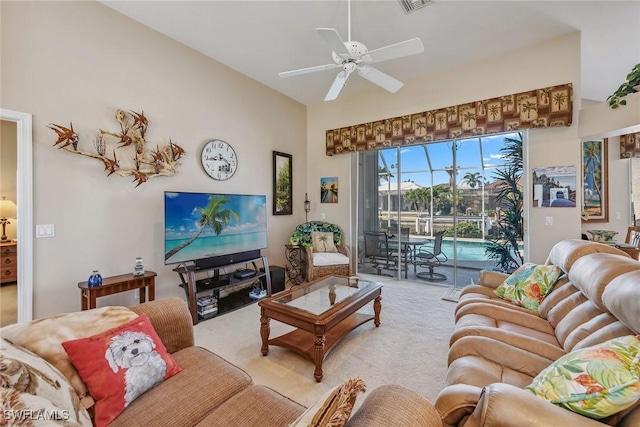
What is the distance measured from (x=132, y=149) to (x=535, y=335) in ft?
13.6

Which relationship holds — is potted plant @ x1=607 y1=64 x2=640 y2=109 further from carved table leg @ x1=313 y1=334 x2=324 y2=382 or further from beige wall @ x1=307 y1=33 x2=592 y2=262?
carved table leg @ x1=313 y1=334 x2=324 y2=382

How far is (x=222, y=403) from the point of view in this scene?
124cm

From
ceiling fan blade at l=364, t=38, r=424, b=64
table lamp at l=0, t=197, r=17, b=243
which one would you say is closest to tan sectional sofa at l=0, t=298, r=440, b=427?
ceiling fan blade at l=364, t=38, r=424, b=64

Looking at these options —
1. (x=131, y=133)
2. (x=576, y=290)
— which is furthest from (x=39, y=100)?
(x=576, y=290)

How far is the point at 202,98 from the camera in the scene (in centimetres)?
378

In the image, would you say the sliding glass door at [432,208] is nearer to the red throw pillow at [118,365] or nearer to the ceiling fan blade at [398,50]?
the ceiling fan blade at [398,50]

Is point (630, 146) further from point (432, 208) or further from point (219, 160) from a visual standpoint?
point (219, 160)

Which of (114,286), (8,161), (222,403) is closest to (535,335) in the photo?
(222,403)

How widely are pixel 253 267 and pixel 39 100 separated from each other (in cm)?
307

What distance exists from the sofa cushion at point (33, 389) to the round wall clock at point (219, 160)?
3.01 metres

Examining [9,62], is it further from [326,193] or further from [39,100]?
[326,193]

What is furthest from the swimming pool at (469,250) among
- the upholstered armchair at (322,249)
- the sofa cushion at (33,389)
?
the sofa cushion at (33,389)

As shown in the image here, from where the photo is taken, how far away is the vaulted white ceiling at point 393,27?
2.86 meters

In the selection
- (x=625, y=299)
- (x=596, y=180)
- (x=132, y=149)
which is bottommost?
(x=625, y=299)
